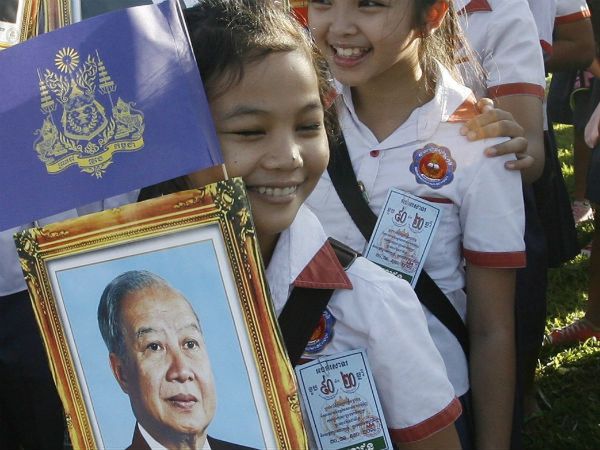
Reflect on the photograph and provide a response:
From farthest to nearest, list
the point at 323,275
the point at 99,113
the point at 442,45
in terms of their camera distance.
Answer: the point at 442,45
the point at 323,275
the point at 99,113

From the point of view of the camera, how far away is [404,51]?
78.4 inches

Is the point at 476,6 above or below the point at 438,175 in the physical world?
above

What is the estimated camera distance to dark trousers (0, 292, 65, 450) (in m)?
2.21

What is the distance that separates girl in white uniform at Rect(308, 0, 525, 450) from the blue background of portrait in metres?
0.77

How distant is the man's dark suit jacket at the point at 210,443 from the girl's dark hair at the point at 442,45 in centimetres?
109

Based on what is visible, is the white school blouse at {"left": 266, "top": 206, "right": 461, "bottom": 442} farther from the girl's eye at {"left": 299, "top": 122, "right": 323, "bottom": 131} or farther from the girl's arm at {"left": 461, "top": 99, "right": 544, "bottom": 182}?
the girl's arm at {"left": 461, "top": 99, "right": 544, "bottom": 182}

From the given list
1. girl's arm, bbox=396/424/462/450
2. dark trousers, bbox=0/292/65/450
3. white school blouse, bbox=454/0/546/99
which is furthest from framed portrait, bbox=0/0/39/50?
white school blouse, bbox=454/0/546/99

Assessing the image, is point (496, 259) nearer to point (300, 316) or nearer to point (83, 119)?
point (300, 316)

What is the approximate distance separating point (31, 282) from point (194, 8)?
1.83ft

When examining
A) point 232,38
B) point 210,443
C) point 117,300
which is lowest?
point 210,443

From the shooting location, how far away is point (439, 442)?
1.47 m

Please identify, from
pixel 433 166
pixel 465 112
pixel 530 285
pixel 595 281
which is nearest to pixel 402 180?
pixel 433 166

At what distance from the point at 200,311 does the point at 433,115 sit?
0.95 meters

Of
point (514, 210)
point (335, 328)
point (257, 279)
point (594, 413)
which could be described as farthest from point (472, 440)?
point (594, 413)
